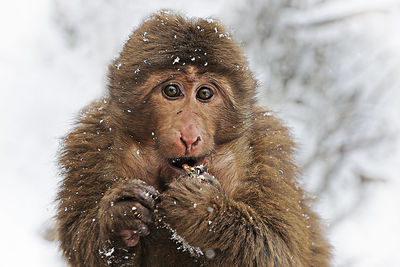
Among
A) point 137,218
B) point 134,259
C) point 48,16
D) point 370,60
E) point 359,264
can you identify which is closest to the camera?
point 137,218

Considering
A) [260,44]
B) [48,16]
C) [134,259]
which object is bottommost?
[134,259]

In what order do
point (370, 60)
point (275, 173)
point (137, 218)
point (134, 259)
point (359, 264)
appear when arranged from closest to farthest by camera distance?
1. point (137, 218)
2. point (134, 259)
3. point (275, 173)
4. point (359, 264)
5. point (370, 60)

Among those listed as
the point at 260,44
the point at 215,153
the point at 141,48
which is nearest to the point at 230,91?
the point at 215,153

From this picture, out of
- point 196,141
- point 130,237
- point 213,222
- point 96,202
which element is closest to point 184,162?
point 196,141

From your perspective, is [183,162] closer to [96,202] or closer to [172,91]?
[172,91]

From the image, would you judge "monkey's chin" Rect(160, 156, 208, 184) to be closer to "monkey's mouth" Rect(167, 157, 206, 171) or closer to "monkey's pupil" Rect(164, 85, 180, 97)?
"monkey's mouth" Rect(167, 157, 206, 171)

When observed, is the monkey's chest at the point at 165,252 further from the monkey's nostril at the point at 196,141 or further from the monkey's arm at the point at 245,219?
the monkey's nostril at the point at 196,141

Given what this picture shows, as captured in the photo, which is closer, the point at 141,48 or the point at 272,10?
the point at 141,48

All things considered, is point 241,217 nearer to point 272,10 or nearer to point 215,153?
point 215,153
